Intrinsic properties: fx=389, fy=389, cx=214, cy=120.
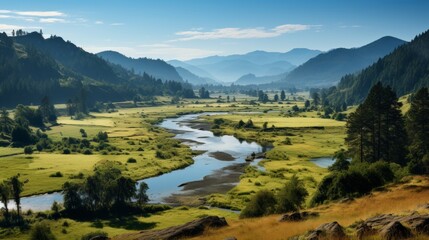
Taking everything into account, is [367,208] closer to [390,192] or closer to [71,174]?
[390,192]

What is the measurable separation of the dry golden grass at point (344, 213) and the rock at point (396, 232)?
7464mm

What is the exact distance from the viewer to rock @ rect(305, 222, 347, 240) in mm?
24828

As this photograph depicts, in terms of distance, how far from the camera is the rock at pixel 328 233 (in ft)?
81.5

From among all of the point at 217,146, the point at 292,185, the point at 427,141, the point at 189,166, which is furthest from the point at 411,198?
the point at 217,146

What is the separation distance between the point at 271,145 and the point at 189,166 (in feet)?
185

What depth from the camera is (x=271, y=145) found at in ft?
628

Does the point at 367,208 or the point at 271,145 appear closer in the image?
the point at 367,208

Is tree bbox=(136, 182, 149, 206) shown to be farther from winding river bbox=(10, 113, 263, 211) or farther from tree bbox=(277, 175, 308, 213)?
tree bbox=(277, 175, 308, 213)

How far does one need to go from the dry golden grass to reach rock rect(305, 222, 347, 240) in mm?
2592

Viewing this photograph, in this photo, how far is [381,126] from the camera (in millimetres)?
98562

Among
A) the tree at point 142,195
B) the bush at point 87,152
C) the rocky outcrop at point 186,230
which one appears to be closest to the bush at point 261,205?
the rocky outcrop at point 186,230

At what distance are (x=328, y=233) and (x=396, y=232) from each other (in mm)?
4485

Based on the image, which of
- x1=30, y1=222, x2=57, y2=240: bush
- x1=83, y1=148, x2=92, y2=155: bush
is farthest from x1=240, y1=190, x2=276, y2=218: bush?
x1=83, y1=148, x2=92, y2=155: bush

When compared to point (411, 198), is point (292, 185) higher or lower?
lower
